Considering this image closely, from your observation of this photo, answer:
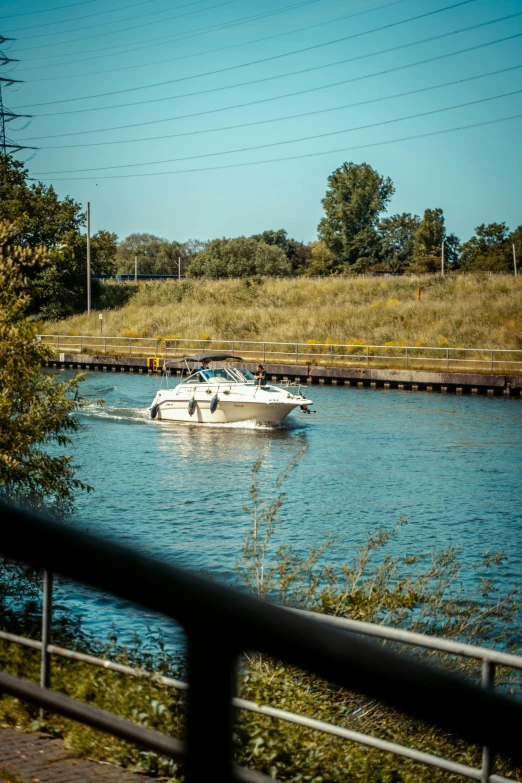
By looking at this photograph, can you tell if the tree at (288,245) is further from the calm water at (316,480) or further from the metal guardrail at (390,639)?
the metal guardrail at (390,639)

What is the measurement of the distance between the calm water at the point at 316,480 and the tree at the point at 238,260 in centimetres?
7616

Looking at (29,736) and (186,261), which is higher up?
(186,261)

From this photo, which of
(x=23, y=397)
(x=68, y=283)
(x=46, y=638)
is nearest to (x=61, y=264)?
(x=68, y=283)

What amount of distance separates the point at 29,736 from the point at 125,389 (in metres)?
47.5

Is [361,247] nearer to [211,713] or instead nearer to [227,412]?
[227,412]

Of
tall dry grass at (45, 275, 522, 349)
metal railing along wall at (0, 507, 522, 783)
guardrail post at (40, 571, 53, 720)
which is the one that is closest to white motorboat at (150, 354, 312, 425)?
tall dry grass at (45, 275, 522, 349)

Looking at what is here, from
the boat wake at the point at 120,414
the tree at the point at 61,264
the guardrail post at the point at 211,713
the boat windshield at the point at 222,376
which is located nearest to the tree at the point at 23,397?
the guardrail post at the point at 211,713

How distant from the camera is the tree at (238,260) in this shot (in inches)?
4717

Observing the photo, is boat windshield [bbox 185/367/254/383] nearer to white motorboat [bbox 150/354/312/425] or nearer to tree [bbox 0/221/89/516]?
white motorboat [bbox 150/354/312/425]

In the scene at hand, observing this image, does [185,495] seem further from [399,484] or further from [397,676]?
[397,676]

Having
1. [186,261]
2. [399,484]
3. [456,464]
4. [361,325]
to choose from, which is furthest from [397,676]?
[186,261]

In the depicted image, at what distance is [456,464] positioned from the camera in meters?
29.7

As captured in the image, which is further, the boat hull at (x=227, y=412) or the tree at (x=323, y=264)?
the tree at (x=323, y=264)

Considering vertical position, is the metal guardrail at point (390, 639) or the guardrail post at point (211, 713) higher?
the guardrail post at point (211, 713)
